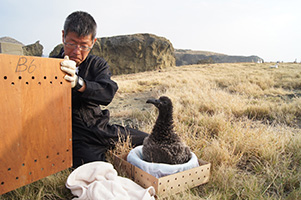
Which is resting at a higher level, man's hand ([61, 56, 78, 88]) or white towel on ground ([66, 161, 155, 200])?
man's hand ([61, 56, 78, 88])

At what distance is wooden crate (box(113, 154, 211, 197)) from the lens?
2057mm

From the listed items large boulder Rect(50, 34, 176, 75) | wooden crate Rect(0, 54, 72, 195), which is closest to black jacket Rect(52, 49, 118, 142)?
wooden crate Rect(0, 54, 72, 195)

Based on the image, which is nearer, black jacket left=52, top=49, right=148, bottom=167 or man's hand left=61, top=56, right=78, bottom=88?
man's hand left=61, top=56, right=78, bottom=88

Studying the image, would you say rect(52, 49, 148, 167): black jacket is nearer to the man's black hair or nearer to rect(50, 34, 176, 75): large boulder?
the man's black hair

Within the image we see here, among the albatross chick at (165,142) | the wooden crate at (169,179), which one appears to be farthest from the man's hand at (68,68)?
the wooden crate at (169,179)

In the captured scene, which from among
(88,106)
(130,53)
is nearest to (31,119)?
(88,106)

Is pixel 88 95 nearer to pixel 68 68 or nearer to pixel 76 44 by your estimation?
pixel 68 68

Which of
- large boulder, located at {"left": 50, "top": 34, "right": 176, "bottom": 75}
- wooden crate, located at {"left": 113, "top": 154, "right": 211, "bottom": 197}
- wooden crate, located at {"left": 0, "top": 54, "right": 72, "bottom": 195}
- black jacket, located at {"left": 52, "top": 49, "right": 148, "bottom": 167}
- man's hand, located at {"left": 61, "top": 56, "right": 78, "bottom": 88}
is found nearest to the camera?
wooden crate, located at {"left": 0, "top": 54, "right": 72, "bottom": 195}

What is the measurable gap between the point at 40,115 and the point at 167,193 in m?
1.41

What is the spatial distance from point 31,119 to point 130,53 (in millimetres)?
26203

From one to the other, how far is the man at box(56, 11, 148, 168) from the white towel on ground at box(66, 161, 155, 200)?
571 mm

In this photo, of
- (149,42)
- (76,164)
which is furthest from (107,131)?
(149,42)

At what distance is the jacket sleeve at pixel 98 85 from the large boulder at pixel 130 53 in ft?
79.0

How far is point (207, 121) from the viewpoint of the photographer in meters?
4.14
